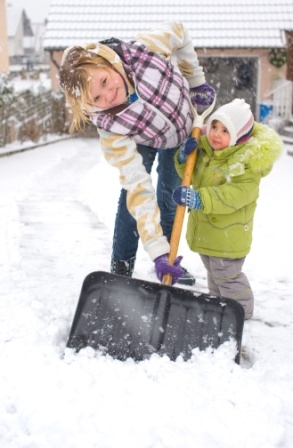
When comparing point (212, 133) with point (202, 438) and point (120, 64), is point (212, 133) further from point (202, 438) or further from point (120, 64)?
point (202, 438)

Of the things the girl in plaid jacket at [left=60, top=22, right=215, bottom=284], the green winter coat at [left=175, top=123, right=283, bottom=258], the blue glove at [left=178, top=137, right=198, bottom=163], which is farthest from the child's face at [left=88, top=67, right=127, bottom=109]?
the green winter coat at [left=175, top=123, right=283, bottom=258]

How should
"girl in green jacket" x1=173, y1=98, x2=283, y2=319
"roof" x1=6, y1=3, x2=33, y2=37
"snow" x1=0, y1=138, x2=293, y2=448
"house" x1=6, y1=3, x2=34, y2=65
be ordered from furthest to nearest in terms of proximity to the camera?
"house" x1=6, y1=3, x2=34, y2=65
"roof" x1=6, y1=3, x2=33, y2=37
"girl in green jacket" x1=173, y1=98, x2=283, y2=319
"snow" x1=0, y1=138, x2=293, y2=448

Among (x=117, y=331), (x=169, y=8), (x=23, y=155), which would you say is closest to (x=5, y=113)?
(x=23, y=155)

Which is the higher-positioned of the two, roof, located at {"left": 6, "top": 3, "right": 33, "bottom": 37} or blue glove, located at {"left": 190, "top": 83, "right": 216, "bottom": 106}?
roof, located at {"left": 6, "top": 3, "right": 33, "bottom": 37}

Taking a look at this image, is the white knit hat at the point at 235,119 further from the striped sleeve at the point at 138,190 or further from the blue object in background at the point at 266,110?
the blue object in background at the point at 266,110

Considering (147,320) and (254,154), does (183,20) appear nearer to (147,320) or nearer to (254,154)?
(254,154)

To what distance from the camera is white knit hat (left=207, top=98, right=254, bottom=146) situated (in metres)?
2.05

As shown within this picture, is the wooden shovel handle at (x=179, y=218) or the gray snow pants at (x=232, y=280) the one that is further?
the gray snow pants at (x=232, y=280)

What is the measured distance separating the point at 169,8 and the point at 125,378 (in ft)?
45.8

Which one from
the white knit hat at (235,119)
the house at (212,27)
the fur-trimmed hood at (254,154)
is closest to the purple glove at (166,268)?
the fur-trimmed hood at (254,154)

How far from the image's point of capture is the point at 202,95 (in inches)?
93.8

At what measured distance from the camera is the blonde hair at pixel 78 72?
179cm

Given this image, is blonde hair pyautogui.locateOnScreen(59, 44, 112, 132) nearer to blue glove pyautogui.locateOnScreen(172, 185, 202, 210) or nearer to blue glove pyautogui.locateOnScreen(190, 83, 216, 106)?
blue glove pyautogui.locateOnScreen(172, 185, 202, 210)

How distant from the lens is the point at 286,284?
271 centimetres
